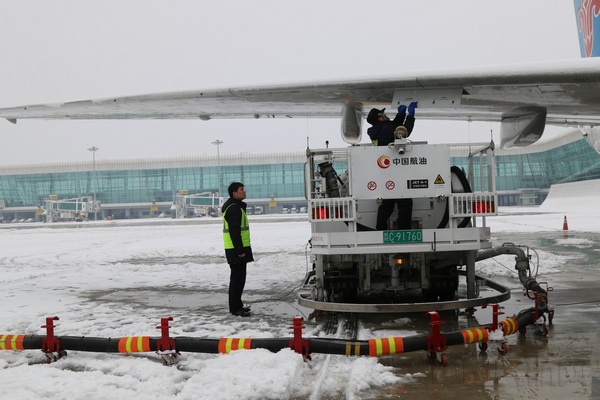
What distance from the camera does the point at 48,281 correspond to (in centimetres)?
1380

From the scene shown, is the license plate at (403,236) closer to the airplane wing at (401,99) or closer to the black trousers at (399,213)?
the black trousers at (399,213)

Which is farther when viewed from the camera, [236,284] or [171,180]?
[171,180]

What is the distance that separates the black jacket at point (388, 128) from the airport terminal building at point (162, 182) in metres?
79.8

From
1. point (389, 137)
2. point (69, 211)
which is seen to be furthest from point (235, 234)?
point (69, 211)

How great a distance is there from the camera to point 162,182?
102250 millimetres

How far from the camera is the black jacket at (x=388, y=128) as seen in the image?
8.00 meters

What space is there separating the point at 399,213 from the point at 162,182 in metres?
97.8

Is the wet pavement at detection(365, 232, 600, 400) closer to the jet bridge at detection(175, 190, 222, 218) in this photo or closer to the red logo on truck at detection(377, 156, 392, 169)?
the red logo on truck at detection(377, 156, 392, 169)

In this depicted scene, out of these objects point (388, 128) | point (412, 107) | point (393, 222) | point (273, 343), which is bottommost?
point (273, 343)

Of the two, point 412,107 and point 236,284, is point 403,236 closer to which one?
point 412,107

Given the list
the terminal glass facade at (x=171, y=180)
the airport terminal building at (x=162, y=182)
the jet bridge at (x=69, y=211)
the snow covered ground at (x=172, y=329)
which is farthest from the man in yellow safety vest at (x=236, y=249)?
the terminal glass facade at (x=171, y=180)

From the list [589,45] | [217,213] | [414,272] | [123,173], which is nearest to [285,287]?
[414,272]

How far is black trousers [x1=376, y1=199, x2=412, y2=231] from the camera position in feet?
→ 25.4

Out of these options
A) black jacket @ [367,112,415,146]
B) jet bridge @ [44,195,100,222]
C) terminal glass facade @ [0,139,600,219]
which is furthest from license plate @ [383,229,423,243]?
terminal glass facade @ [0,139,600,219]
